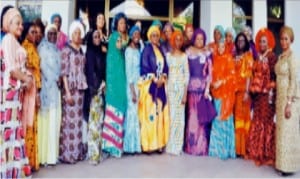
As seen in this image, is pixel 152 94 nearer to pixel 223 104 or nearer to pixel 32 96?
pixel 223 104

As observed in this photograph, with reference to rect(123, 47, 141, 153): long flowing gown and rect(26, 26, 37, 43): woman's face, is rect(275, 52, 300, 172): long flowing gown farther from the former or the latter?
rect(26, 26, 37, 43): woman's face

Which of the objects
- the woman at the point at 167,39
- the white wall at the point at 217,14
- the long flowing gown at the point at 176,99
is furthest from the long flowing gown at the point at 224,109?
the white wall at the point at 217,14

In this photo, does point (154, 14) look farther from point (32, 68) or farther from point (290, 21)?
point (32, 68)

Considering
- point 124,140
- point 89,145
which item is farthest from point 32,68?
point 124,140

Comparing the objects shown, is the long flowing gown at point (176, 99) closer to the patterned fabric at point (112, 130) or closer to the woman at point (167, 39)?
the woman at point (167, 39)

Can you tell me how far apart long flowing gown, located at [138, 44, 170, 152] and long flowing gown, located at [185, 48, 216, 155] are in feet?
1.22

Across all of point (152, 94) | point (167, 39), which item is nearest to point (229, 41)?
point (167, 39)

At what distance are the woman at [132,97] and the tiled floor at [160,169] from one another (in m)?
0.18

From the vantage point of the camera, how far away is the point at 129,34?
15.6 ft

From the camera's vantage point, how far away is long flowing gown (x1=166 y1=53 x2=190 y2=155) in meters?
4.80

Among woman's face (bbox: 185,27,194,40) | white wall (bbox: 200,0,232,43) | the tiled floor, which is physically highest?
white wall (bbox: 200,0,232,43)

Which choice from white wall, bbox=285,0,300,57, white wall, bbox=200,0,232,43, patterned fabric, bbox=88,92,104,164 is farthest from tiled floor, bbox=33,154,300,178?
white wall, bbox=285,0,300,57

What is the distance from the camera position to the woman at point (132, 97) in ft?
15.2

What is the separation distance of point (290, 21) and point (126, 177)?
5.52m
